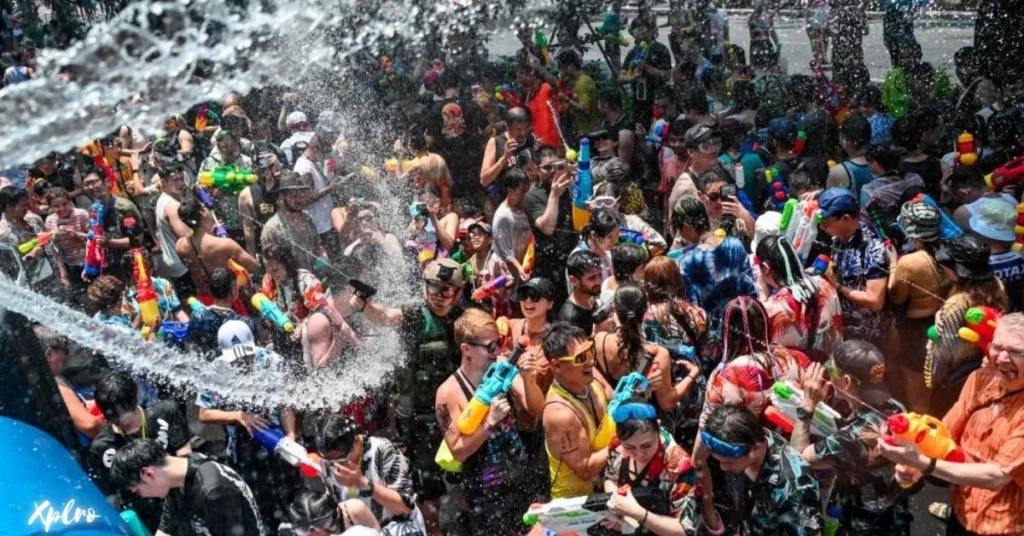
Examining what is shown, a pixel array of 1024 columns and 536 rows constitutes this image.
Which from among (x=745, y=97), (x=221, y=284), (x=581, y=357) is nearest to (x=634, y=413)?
(x=581, y=357)

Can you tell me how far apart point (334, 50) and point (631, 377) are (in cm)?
974

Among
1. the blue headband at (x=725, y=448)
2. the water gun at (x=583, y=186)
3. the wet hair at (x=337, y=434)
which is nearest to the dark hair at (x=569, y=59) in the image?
the water gun at (x=583, y=186)

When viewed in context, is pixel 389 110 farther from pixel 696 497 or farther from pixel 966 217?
pixel 696 497

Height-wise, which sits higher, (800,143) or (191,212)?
(191,212)

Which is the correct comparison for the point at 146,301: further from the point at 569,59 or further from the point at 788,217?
the point at 569,59

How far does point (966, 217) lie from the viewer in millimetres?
5641

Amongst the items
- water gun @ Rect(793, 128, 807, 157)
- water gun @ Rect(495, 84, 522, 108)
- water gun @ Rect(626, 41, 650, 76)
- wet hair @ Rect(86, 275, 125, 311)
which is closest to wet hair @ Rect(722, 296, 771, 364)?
water gun @ Rect(793, 128, 807, 157)

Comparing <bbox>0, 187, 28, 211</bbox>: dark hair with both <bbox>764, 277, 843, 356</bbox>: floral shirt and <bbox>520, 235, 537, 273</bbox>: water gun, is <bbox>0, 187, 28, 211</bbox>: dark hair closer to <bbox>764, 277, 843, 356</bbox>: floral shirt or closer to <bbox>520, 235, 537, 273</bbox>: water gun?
<bbox>520, 235, 537, 273</bbox>: water gun

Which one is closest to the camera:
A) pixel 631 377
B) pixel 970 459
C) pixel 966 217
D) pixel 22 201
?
pixel 970 459

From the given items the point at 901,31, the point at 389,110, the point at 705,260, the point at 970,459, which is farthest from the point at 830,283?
the point at 901,31

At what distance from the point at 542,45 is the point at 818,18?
3.92m

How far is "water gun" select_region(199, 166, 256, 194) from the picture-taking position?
7.78 metres

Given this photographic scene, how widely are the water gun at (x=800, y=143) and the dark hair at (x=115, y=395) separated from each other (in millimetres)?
5262

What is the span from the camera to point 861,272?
5.30 meters
